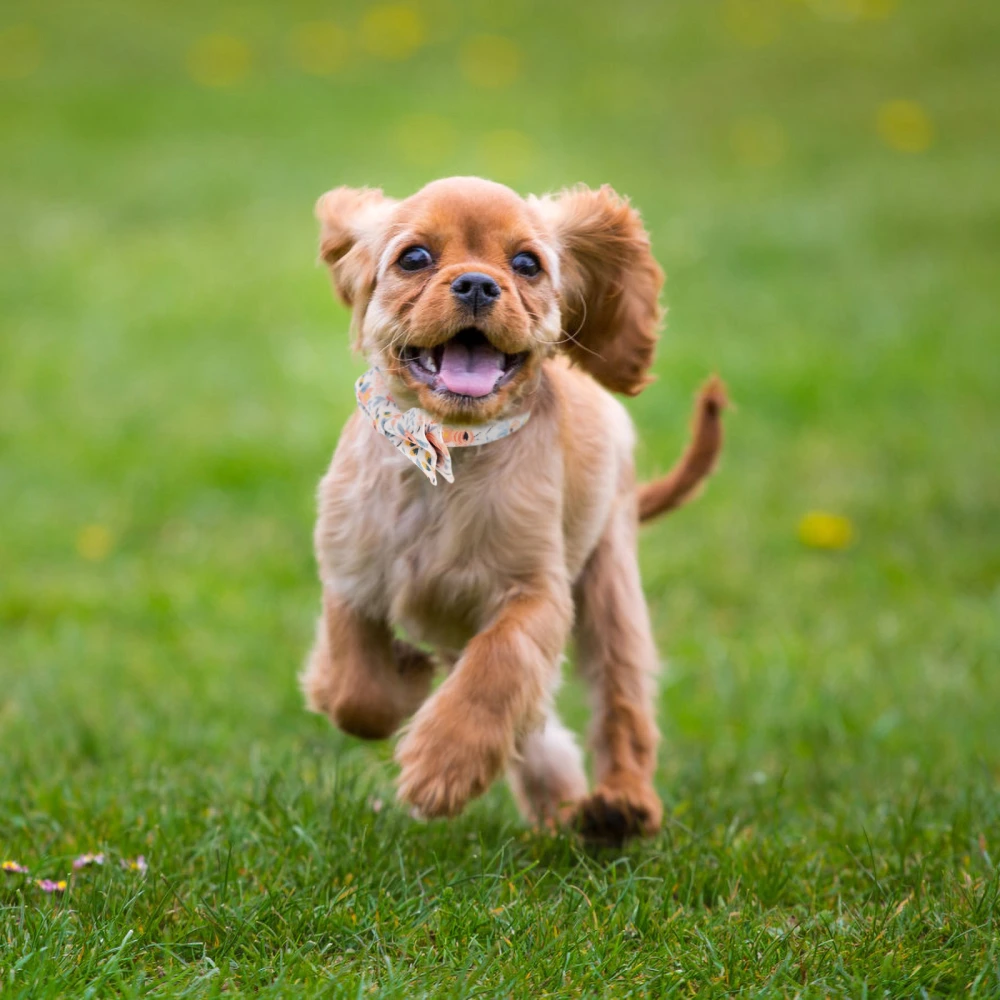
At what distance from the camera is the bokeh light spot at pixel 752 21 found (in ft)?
52.1

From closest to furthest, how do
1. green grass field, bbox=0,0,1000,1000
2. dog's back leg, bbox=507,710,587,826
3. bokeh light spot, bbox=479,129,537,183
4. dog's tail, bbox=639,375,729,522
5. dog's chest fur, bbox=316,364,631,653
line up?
green grass field, bbox=0,0,1000,1000 → dog's chest fur, bbox=316,364,631,653 → dog's back leg, bbox=507,710,587,826 → dog's tail, bbox=639,375,729,522 → bokeh light spot, bbox=479,129,537,183

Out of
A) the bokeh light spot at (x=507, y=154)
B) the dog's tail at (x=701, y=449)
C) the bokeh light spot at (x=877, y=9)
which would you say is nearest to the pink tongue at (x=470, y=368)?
the dog's tail at (x=701, y=449)

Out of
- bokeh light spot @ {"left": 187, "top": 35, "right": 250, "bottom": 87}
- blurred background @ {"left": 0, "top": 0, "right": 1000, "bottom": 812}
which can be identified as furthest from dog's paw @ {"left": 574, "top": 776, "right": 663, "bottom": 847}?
bokeh light spot @ {"left": 187, "top": 35, "right": 250, "bottom": 87}

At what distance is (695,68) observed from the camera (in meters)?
15.1

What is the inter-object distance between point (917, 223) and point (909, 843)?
26.7 feet

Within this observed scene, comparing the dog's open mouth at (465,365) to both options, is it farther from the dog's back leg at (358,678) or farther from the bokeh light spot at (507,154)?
the bokeh light spot at (507,154)

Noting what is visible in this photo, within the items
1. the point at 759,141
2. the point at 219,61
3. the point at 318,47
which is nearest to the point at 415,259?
the point at 759,141

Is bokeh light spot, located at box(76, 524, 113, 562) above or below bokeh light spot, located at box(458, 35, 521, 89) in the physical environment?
below

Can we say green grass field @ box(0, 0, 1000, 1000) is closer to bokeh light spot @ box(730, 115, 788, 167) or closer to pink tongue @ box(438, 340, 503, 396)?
bokeh light spot @ box(730, 115, 788, 167)

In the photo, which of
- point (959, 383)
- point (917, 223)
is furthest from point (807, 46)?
point (959, 383)

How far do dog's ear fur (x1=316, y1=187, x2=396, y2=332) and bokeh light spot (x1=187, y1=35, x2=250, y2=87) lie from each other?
460 inches

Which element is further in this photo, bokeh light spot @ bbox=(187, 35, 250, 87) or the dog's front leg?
bokeh light spot @ bbox=(187, 35, 250, 87)

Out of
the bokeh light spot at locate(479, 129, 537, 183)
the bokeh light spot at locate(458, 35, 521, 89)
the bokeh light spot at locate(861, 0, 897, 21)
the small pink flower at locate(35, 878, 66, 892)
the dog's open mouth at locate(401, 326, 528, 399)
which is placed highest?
the bokeh light spot at locate(861, 0, 897, 21)

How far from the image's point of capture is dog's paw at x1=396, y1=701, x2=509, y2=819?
2920 mm
